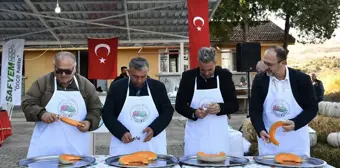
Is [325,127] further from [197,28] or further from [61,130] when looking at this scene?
[61,130]

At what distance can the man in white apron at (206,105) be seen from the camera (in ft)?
10.4

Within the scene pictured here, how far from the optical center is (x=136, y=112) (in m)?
3.00

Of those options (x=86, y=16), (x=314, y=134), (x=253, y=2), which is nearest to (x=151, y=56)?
(x=253, y=2)

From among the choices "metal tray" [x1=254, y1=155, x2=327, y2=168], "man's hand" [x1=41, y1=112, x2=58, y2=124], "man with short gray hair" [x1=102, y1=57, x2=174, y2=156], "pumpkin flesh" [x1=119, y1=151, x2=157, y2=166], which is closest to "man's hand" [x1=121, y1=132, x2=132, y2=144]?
"man with short gray hair" [x1=102, y1=57, x2=174, y2=156]

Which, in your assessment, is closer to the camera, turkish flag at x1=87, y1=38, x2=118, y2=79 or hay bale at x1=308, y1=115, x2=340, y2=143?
hay bale at x1=308, y1=115, x2=340, y2=143

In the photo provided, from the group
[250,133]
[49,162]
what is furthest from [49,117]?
[250,133]

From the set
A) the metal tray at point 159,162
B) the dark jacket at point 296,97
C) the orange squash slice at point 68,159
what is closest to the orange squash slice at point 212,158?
the metal tray at point 159,162

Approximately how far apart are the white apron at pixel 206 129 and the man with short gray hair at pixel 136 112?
11.1 inches

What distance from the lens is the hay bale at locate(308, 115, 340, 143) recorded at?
19.6 feet

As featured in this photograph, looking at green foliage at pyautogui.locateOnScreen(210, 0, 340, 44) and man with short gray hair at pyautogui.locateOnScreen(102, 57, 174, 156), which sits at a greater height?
green foliage at pyautogui.locateOnScreen(210, 0, 340, 44)

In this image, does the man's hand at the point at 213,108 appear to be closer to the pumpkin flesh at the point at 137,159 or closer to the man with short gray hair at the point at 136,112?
the man with short gray hair at the point at 136,112

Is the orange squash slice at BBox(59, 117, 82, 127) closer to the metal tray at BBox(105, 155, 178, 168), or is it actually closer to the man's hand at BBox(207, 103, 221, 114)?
Answer: the metal tray at BBox(105, 155, 178, 168)

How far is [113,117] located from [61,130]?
0.39 metres

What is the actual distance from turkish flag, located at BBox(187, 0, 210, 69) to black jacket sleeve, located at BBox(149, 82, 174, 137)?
278 centimetres
